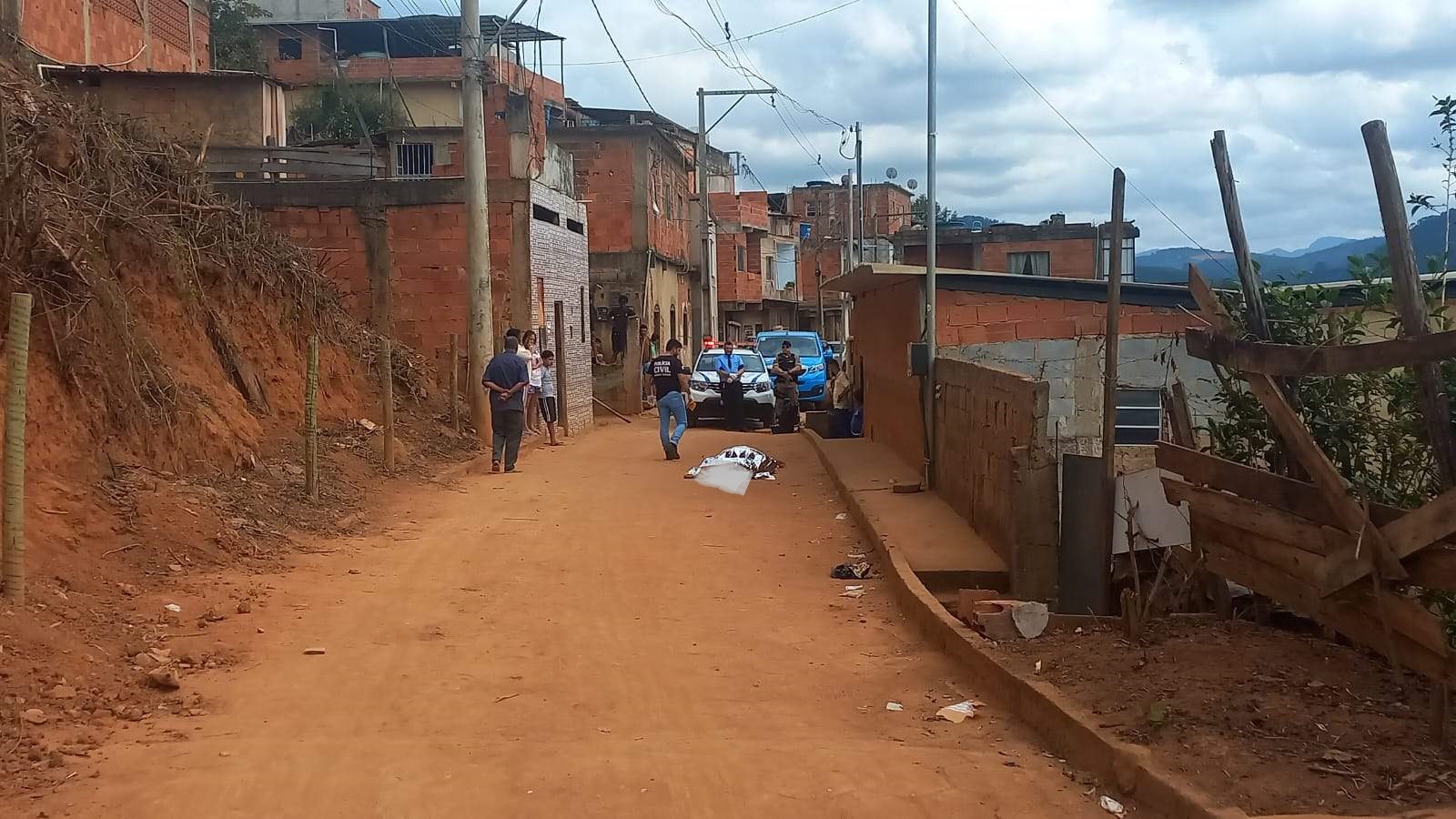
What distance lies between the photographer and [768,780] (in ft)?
17.5

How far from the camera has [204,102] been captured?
1038 inches

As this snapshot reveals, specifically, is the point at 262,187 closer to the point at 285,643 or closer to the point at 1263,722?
the point at 285,643

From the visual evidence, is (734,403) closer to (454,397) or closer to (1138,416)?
(454,397)

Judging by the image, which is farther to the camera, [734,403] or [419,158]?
[419,158]

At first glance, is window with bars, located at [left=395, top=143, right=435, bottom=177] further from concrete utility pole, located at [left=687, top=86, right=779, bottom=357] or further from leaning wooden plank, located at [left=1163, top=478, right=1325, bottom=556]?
leaning wooden plank, located at [left=1163, top=478, right=1325, bottom=556]

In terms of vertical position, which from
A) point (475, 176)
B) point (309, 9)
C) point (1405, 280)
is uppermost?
point (309, 9)

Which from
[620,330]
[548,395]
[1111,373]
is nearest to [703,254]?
[620,330]

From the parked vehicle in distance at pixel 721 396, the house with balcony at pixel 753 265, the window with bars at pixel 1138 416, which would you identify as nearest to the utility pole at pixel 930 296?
the window with bars at pixel 1138 416

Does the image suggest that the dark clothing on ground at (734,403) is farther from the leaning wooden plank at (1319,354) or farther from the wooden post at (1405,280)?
the wooden post at (1405,280)

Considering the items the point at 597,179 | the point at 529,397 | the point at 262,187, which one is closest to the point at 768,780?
the point at 529,397

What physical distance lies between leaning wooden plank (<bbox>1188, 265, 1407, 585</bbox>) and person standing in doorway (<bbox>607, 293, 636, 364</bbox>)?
28.4 m

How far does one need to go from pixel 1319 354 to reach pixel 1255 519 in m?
1.02

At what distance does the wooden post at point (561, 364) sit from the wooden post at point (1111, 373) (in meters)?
16.1

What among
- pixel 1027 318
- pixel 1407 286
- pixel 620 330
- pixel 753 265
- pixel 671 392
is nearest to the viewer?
pixel 1407 286
